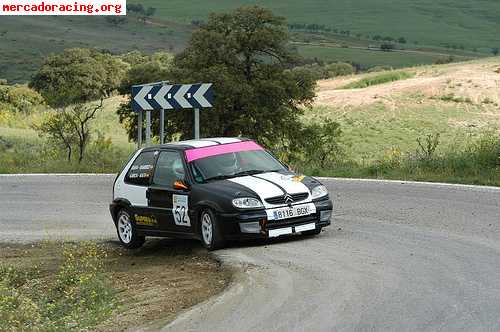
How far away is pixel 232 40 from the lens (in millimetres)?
29938

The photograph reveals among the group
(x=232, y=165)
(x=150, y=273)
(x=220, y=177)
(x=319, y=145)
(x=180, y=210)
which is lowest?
(x=150, y=273)

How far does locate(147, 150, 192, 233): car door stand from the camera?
42.7ft


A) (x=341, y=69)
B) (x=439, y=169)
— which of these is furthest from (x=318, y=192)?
(x=341, y=69)

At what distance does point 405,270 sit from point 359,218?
4.69 m

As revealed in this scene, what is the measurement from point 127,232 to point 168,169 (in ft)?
4.35

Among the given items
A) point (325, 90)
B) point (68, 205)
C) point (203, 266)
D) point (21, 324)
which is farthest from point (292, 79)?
point (325, 90)

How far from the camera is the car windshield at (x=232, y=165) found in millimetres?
13102

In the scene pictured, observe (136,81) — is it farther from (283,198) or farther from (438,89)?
(438,89)

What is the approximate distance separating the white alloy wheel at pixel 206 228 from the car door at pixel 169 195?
30 centimetres

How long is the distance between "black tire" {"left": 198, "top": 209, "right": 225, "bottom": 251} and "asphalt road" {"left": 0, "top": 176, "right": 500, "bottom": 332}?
10.0 inches

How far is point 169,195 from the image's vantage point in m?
13.3

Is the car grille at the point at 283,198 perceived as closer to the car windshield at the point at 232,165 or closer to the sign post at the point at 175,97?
the car windshield at the point at 232,165

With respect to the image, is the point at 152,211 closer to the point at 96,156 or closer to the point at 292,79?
the point at 96,156

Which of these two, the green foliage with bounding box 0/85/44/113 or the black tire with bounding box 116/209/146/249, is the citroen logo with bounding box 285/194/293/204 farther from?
the green foliage with bounding box 0/85/44/113
